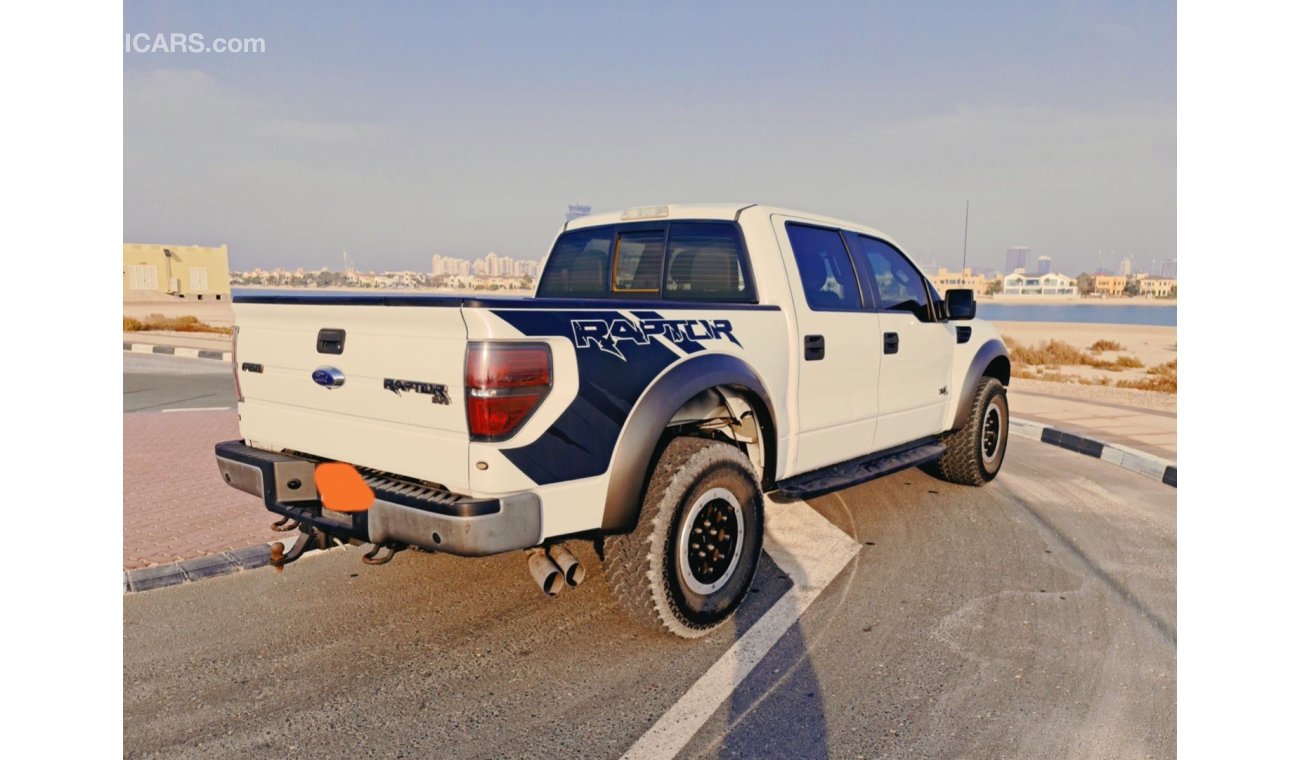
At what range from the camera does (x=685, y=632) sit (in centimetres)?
359

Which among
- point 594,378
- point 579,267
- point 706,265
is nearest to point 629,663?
point 594,378

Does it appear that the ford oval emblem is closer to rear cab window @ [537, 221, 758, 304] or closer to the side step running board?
rear cab window @ [537, 221, 758, 304]

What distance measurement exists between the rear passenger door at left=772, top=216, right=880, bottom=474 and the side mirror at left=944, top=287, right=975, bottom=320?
2.95 feet

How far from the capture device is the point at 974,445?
6.29m

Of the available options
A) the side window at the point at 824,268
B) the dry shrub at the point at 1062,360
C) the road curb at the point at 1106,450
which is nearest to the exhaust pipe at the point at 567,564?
the side window at the point at 824,268

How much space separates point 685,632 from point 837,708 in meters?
0.80

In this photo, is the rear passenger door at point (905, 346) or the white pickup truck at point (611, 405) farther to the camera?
the rear passenger door at point (905, 346)

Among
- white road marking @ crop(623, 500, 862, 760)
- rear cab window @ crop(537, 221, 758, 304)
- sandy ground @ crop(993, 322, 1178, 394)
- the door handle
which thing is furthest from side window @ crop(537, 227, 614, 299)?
sandy ground @ crop(993, 322, 1178, 394)

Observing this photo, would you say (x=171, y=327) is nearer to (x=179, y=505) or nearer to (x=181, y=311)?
(x=181, y=311)

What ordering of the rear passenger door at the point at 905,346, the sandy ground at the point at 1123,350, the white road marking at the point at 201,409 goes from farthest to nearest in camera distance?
the sandy ground at the point at 1123,350, the white road marking at the point at 201,409, the rear passenger door at the point at 905,346

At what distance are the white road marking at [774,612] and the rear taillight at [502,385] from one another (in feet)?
4.01

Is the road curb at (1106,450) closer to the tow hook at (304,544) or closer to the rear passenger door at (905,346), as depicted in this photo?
the rear passenger door at (905,346)

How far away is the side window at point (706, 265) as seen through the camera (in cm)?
450

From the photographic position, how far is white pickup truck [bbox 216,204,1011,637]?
292 centimetres
